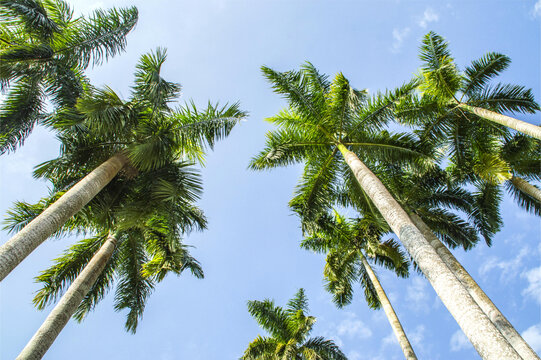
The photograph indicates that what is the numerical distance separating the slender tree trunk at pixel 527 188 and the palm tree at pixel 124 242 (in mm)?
12312

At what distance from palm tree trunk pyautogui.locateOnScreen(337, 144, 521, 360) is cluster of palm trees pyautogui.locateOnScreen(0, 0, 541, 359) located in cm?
2

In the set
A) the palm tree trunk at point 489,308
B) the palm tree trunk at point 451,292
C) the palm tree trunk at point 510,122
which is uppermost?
the palm tree trunk at point 510,122

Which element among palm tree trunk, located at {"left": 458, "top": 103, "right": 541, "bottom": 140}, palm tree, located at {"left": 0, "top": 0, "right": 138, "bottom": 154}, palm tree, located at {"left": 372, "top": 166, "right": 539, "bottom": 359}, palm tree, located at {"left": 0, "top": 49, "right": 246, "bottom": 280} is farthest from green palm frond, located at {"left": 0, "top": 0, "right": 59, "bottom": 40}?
palm tree trunk, located at {"left": 458, "top": 103, "right": 541, "bottom": 140}

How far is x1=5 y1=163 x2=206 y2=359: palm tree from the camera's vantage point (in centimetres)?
923

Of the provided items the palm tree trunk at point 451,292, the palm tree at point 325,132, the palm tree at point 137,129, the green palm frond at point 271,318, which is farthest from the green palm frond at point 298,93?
the green palm frond at point 271,318

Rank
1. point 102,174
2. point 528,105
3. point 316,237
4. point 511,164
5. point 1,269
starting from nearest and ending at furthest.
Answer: point 1,269 < point 102,174 < point 528,105 < point 511,164 < point 316,237

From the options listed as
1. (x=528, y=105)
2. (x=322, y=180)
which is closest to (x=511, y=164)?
(x=528, y=105)

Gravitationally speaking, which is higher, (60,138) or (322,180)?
(322,180)

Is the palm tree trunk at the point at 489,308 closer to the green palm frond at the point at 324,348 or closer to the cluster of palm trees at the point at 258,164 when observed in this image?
the cluster of palm trees at the point at 258,164

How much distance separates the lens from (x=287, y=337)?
17062 millimetres

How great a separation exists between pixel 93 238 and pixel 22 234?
260 inches

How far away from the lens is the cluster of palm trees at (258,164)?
7.98 metres

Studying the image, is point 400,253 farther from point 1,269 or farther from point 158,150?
point 1,269

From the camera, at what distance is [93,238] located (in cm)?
1178
